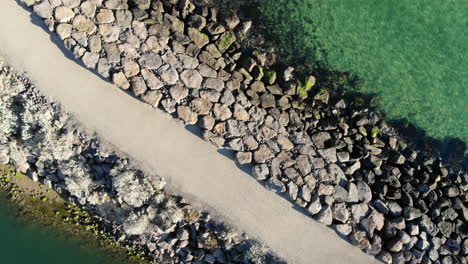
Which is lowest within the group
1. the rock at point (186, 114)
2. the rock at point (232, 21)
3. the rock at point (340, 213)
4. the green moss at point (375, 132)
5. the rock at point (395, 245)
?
the rock at point (395, 245)

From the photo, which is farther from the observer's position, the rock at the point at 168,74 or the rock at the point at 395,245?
the rock at the point at 395,245

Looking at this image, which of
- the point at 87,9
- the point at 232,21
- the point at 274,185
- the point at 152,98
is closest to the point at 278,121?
the point at 274,185

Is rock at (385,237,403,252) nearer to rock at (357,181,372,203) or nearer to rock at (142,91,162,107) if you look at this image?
rock at (357,181,372,203)

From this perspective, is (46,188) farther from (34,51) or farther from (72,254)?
(34,51)

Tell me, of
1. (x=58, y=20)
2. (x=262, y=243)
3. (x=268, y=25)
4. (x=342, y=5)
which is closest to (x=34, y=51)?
(x=58, y=20)

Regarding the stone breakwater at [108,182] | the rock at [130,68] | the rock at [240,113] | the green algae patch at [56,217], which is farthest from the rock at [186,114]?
the green algae patch at [56,217]

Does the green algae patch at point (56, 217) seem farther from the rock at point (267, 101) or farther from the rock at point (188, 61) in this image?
the rock at point (267, 101)

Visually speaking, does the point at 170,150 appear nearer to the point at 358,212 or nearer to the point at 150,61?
the point at 150,61

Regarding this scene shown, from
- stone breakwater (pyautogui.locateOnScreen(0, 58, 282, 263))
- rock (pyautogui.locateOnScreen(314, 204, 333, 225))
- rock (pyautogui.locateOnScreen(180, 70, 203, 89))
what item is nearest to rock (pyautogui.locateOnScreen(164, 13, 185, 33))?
rock (pyautogui.locateOnScreen(180, 70, 203, 89))
